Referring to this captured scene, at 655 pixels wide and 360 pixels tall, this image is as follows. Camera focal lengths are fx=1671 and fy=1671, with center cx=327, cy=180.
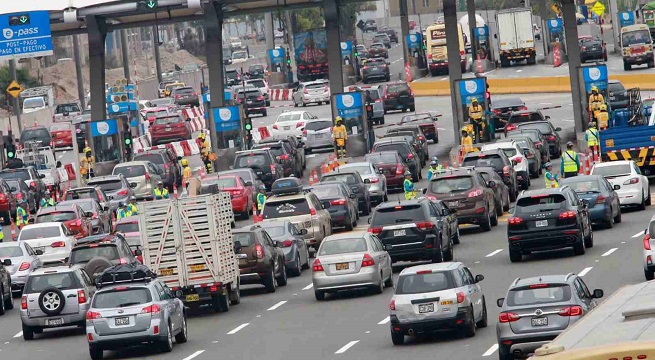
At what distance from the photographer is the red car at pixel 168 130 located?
75.6 meters

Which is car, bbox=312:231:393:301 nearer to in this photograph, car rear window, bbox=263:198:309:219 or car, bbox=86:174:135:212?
car rear window, bbox=263:198:309:219

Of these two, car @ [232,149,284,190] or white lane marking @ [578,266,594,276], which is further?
car @ [232,149,284,190]

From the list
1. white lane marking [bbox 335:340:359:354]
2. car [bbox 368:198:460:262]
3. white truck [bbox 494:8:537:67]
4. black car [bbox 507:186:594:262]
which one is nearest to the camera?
white lane marking [bbox 335:340:359:354]

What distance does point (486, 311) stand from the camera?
2552cm

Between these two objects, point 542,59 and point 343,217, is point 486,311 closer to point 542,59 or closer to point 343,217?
point 343,217

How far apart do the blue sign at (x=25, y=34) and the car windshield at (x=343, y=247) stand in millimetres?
31685

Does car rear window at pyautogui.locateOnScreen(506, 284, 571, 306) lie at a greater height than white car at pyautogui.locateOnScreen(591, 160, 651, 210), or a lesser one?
greater

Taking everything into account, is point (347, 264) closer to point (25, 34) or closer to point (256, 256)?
point (256, 256)

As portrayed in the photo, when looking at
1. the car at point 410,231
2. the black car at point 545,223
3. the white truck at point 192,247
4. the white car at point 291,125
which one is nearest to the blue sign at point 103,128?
the white car at point 291,125

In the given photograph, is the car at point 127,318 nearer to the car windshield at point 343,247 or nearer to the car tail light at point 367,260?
the car windshield at point 343,247

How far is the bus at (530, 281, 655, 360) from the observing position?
7.48 metres

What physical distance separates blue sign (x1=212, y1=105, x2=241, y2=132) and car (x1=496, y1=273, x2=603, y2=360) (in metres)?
41.2

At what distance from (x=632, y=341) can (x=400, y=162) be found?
43.4 meters

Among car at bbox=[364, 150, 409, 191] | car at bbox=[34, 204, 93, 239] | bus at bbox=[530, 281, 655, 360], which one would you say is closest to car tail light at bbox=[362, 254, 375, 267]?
car at bbox=[34, 204, 93, 239]
